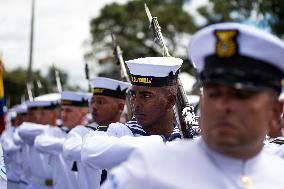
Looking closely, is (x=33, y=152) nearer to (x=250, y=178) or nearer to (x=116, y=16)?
(x=250, y=178)

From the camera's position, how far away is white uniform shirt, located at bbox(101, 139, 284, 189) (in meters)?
2.61

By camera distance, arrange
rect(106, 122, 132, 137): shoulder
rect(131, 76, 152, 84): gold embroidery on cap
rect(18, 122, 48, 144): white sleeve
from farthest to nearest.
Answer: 1. rect(18, 122, 48, 144): white sleeve
2. rect(131, 76, 152, 84): gold embroidery on cap
3. rect(106, 122, 132, 137): shoulder

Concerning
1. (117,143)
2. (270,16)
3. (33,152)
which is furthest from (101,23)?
(117,143)

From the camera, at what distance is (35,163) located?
11477mm

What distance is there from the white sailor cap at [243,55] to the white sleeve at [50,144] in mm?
6521

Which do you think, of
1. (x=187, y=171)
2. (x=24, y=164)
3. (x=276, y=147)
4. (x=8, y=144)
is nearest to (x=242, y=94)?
(x=187, y=171)

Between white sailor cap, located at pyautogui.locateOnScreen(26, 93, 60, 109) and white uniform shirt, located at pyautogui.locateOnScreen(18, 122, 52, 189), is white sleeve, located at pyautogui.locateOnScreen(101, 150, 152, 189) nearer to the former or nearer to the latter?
white uniform shirt, located at pyautogui.locateOnScreen(18, 122, 52, 189)

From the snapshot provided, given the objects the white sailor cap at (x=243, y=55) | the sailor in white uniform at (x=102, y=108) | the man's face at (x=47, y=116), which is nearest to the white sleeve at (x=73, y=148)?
the sailor in white uniform at (x=102, y=108)

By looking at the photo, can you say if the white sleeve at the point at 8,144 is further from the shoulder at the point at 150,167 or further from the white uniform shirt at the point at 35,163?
the shoulder at the point at 150,167

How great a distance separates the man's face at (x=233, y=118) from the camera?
258cm

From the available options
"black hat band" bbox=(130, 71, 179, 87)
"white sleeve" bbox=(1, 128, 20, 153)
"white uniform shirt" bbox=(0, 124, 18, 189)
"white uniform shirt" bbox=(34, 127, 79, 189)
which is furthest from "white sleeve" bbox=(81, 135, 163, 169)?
"white sleeve" bbox=(1, 128, 20, 153)

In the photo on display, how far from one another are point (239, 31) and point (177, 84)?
8.65ft

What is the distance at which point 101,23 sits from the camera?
163ft

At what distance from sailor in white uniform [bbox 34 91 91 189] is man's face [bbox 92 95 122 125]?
7.19ft
